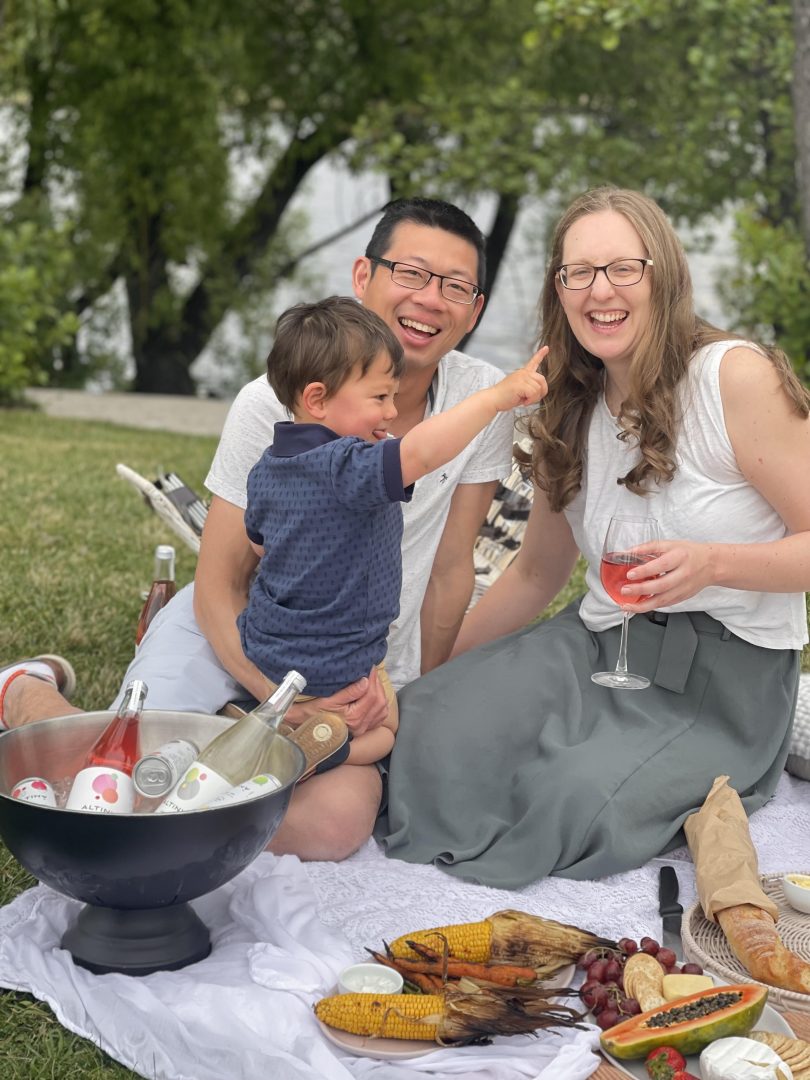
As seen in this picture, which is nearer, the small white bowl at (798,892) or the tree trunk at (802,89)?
the small white bowl at (798,892)

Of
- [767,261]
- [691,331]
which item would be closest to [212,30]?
[767,261]

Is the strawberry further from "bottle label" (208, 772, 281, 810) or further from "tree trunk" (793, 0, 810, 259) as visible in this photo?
"tree trunk" (793, 0, 810, 259)

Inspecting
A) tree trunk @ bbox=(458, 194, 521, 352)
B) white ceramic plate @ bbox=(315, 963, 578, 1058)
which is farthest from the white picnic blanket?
tree trunk @ bbox=(458, 194, 521, 352)

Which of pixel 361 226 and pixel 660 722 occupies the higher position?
pixel 361 226

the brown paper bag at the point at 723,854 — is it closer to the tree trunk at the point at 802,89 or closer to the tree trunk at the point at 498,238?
the tree trunk at the point at 802,89

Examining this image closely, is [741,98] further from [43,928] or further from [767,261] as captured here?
[43,928]

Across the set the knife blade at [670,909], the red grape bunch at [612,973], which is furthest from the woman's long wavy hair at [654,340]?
the red grape bunch at [612,973]

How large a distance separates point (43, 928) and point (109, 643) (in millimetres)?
2336

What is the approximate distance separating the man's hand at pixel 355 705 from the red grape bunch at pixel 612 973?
87 cm

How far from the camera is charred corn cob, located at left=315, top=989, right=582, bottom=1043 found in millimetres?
2516

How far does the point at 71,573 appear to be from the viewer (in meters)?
6.11

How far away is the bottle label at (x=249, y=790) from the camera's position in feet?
8.95

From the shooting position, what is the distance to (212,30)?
14750mm

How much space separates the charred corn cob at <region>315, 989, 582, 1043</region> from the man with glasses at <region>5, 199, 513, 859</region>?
2.85ft
